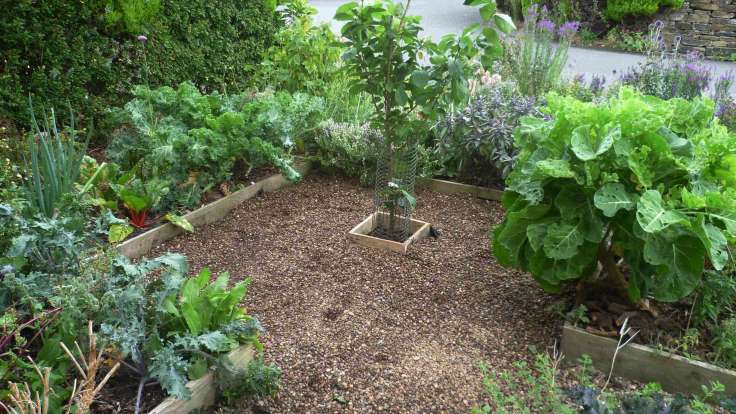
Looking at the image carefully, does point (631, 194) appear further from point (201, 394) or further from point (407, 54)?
point (201, 394)

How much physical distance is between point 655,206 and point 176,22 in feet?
15.1

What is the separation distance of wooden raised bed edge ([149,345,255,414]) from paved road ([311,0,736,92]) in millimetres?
6168

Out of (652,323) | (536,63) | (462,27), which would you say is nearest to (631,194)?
(652,323)

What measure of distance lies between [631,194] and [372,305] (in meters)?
1.46

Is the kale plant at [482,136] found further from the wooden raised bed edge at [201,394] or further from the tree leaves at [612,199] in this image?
the wooden raised bed edge at [201,394]

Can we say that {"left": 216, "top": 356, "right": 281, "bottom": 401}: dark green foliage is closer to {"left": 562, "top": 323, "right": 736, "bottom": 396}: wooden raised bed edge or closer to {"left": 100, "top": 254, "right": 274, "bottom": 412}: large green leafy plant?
{"left": 100, "top": 254, "right": 274, "bottom": 412}: large green leafy plant

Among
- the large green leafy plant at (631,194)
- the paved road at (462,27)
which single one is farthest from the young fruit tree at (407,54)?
the paved road at (462,27)

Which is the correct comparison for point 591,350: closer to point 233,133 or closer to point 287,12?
point 233,133

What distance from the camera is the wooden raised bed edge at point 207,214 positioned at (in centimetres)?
372

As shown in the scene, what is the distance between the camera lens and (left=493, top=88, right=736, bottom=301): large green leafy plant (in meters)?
2.51

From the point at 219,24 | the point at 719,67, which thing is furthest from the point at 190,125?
the point at 719,67

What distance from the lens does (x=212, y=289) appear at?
104 inches

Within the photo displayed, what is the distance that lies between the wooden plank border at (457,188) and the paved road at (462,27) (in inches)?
132

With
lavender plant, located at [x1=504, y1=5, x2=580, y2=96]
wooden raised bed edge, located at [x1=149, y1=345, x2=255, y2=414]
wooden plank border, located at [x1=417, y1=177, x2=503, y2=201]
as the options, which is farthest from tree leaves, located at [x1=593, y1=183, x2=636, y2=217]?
lavender plant, located at [x1=504, y1=5, x2=580, y2=96]
